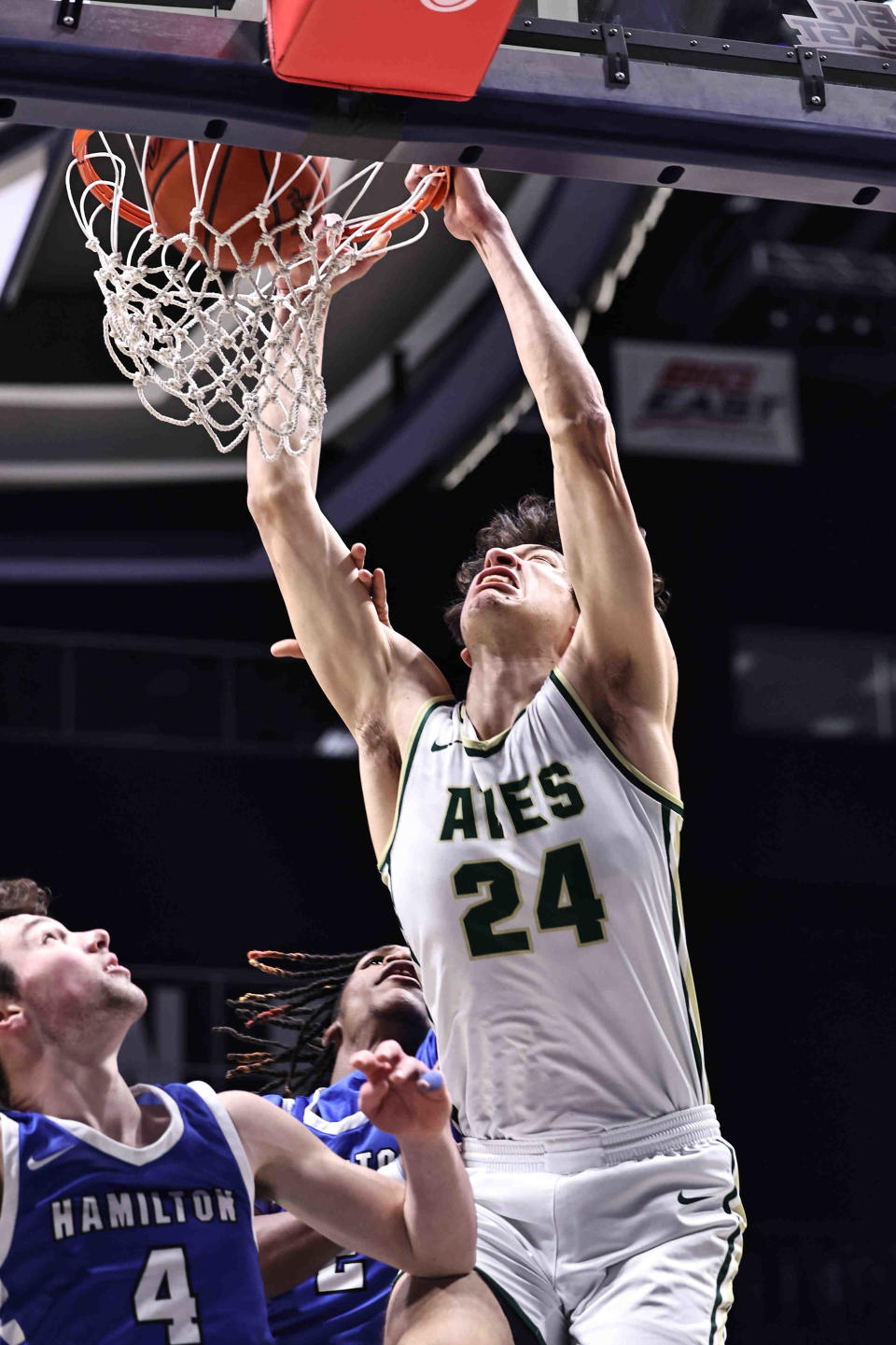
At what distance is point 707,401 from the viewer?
1091cm

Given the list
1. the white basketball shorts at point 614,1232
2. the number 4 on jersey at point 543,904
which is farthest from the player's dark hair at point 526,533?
the white basketball shorts at point 614,1232

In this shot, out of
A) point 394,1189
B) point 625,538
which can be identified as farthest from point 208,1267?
point 625,538

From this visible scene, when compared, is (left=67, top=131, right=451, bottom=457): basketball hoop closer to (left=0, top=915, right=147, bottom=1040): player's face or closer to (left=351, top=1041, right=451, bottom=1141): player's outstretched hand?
(left=0, top=915, right=147, bottom=1040): player's face

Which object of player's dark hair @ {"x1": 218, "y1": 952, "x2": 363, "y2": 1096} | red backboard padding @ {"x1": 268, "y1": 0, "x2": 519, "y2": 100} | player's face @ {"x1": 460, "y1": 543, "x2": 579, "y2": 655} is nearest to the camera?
red backboard padding @ {"x1": 268, "y1": 0, "x2": 519, "y2": 100}

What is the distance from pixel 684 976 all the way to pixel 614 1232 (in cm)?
53

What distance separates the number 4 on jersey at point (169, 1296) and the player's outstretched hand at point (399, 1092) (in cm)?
53

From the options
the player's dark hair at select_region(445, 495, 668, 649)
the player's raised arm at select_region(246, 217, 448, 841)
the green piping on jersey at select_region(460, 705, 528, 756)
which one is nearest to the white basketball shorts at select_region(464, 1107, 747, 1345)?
the green piping on jersey at select_region(460, 705, 528, 756)

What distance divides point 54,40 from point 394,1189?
2.06 m

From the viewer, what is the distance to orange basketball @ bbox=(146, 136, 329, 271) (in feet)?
11.2

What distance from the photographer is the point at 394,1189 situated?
3.05 m

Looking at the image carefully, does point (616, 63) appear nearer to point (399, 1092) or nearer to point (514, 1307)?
point (399, 1092)

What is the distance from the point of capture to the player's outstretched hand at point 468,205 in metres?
3.68

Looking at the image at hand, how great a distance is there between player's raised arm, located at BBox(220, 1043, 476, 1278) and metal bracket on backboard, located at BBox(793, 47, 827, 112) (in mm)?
1901

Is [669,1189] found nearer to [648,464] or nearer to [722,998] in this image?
[722,998]
